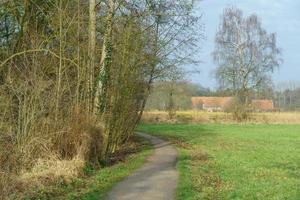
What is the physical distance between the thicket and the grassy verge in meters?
0.54

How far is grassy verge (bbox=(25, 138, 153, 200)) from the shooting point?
11368 millimetres

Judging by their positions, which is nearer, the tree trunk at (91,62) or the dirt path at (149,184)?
the dirt path at (149,184)

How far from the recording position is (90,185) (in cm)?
1316

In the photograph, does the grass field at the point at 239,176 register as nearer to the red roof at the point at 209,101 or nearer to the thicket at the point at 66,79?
the thicket at the point at 66,79

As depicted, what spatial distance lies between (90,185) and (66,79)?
4.67 metres

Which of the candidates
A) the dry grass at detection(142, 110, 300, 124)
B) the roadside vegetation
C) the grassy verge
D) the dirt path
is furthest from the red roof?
the grassy verge

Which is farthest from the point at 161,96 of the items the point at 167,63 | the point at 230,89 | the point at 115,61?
the point at 115,61

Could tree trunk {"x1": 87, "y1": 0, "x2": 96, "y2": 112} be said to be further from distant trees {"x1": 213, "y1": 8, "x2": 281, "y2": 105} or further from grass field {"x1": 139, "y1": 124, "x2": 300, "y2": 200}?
distant trees {"x1": 213, "y1": 8, "x2": 281, "y2": 105}

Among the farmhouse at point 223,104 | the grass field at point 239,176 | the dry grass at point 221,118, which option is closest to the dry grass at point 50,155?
the grass field at point 239,176

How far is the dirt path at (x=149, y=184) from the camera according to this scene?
11602 millimetres

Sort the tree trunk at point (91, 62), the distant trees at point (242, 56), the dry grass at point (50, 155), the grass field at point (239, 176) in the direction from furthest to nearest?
the distant trees at point (242, 56), the tree trunk at point (91, 62), the grass field at point (239, 176), the dry grass at point (50, 155)

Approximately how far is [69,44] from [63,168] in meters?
5.11

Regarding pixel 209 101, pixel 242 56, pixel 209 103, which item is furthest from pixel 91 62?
pixel 209 101

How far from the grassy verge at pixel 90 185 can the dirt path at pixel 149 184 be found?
0.29 m
